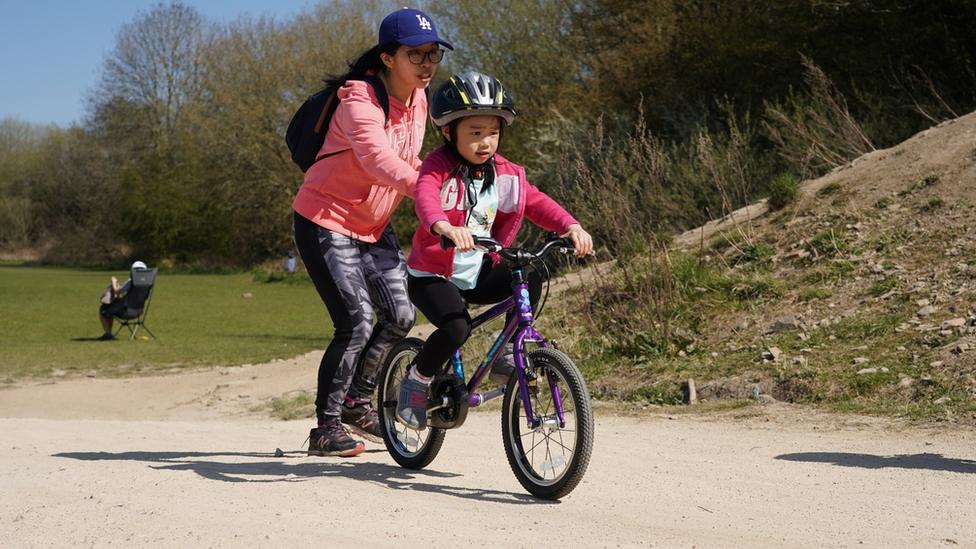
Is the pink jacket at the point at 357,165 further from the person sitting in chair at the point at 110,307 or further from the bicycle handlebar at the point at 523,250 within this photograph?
the person sitting in chair at the point at 110,307

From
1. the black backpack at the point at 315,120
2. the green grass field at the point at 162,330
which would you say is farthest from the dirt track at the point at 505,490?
the green grass field at the point at 162,330

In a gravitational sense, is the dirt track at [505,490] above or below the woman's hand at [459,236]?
A: below

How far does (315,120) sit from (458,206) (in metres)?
1.17

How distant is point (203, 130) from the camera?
65.2m

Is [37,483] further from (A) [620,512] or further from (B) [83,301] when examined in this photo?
(B) [83,301]

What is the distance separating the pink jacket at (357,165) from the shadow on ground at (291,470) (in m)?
1.32

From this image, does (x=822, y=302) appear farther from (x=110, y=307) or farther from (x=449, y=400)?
(x=110, y=307)

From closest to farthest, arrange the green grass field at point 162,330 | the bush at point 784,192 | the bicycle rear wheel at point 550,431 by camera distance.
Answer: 1. the bicycle rear wheel at point 550,431
2. the bush at point 784,192
3. the green grass field at point 162,330

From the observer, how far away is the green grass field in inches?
687

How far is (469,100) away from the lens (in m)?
5.67

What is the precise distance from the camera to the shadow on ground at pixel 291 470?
5.84m

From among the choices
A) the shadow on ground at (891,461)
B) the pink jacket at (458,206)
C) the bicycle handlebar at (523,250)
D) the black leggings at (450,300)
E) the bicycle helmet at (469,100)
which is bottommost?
the shadow on ground at (891,461)

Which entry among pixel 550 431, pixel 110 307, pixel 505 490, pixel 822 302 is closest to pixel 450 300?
pixel 550 431

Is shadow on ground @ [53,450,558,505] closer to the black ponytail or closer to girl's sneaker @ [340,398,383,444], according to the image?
girl's sneaker @ [340,398,383,444]
